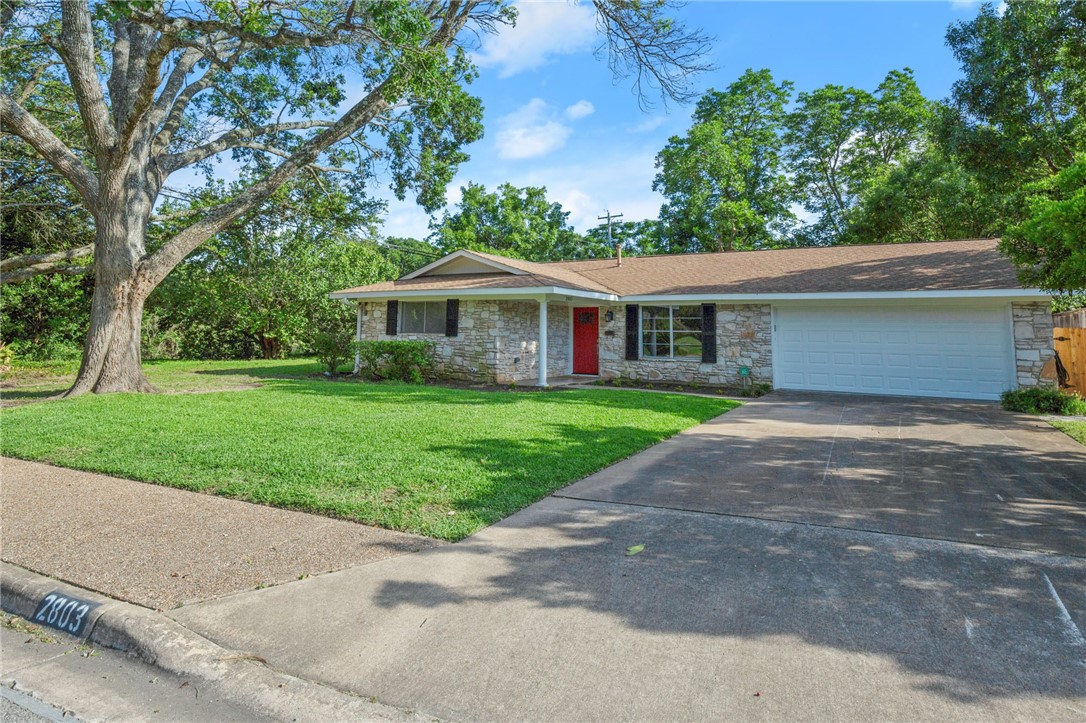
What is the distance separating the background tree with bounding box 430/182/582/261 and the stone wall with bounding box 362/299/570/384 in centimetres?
2171

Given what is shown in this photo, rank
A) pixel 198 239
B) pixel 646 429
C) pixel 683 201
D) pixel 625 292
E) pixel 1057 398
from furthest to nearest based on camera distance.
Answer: pixel 683 201 < pixel 625 292 < pixel 198 239 < pixel 1057 398 < pixel 646 429

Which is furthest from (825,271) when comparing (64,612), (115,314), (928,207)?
(115,314)

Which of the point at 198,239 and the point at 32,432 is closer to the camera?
the point at 32,432

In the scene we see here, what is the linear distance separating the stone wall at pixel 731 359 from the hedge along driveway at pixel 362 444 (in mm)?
3390

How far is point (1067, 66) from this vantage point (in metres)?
12.1

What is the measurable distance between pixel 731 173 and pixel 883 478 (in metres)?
26.0

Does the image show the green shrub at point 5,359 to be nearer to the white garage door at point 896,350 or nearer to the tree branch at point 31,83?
the tree branch at point 31,83

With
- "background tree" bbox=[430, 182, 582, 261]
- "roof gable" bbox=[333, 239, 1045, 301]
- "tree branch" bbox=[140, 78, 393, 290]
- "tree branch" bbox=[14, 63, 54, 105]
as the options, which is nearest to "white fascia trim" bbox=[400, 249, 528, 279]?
"roof gable" bbox=[333, 239, 1045, 301]

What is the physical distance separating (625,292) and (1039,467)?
33.8ft

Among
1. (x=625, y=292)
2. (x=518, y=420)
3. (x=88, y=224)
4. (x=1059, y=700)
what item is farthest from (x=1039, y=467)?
(x=88, y=224)

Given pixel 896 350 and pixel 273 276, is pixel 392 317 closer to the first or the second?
pixel 273 276

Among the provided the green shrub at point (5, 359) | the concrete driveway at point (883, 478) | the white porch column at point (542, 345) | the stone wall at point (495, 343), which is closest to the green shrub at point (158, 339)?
the green shrub at point (5, 359)

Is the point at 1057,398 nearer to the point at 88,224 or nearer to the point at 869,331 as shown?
the point at 869,331

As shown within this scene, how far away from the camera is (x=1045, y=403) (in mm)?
9500
